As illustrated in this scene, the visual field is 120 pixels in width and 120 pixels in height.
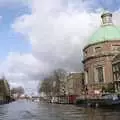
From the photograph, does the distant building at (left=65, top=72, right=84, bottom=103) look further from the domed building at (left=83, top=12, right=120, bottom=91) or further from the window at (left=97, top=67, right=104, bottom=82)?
the window at (left=97, top=67, right=104, bottom=82)

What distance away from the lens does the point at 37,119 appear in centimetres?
4388

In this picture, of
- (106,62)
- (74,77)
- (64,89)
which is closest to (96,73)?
(106,62)

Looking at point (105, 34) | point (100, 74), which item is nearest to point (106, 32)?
point (105, 34)

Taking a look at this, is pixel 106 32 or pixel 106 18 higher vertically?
pixel 106 18

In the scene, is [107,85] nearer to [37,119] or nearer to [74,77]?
[74,77]

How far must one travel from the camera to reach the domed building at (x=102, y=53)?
396 ft

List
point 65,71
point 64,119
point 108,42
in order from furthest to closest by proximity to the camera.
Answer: point 65,71
point 108,42
point 64,119

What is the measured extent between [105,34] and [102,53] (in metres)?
7.30

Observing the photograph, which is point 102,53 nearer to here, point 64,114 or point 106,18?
point 106,18

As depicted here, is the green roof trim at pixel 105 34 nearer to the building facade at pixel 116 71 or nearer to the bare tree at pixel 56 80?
the building facade at pixel 116 71

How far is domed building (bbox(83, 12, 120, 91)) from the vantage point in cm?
12058

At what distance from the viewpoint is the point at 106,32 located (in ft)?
412

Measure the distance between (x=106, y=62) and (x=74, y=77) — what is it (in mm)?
55108

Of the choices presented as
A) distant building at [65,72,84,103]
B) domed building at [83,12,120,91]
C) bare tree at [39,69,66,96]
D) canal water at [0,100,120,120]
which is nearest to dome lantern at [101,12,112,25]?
domed building at [83,12,120,91]
